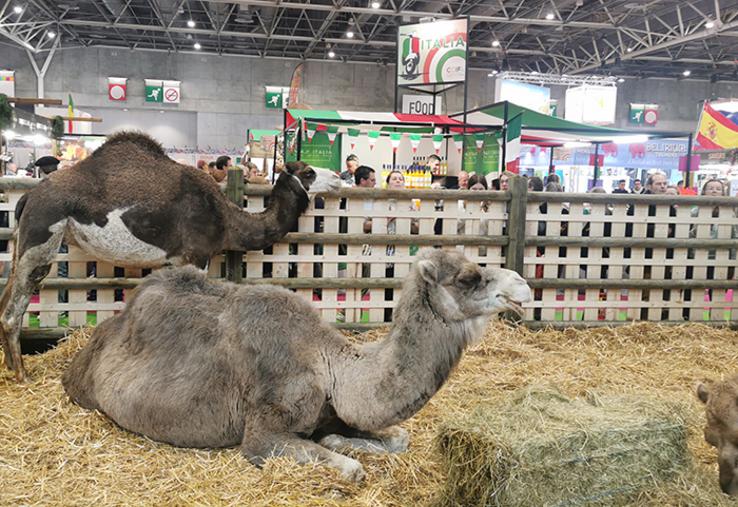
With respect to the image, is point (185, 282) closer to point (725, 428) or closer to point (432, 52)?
point (725, 428)

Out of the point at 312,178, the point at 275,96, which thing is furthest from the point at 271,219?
the point at 275,96

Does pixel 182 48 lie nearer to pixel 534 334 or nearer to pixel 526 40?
pixel 526 40

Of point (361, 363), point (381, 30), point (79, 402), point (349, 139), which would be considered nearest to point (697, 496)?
point (361, 363)

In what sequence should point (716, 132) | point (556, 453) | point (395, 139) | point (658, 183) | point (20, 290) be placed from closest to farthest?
point (556, 453) → point (20, 290) → point (658, 183) → point (395, 139) → point (716, 132)

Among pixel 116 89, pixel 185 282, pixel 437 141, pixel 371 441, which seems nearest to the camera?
pixel 371 441

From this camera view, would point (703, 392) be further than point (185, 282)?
No

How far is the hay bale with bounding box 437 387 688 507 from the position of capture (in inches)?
123

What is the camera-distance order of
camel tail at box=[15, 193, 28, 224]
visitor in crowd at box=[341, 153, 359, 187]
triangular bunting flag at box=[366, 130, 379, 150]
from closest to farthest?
camel tail at box=[15, 193, 28, 224] < visitor in crowd at box=[341, 153, 359, 187] < triangular bunting flag at box=[366, 130, 379, 150]

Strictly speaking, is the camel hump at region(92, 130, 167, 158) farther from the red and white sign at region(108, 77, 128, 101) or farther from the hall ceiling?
the red and white sign at region(108, 77, 128, 101)

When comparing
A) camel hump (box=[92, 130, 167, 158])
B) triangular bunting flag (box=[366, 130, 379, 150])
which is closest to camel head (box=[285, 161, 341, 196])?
camel hump (box=[92, 130, 167, 158])

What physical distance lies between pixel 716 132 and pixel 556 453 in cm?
1864

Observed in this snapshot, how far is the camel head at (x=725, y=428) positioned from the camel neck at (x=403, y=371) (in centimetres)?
147

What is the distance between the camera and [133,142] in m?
6.04

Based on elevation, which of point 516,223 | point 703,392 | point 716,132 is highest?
point 716,132
